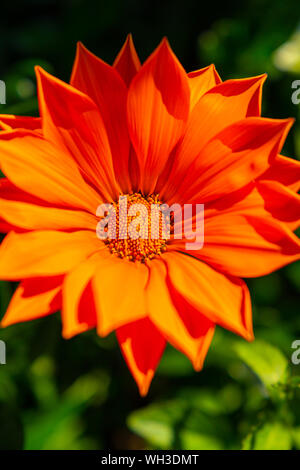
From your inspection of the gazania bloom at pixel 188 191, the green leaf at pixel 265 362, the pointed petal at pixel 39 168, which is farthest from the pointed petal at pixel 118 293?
the green leaf at pixel 265 362

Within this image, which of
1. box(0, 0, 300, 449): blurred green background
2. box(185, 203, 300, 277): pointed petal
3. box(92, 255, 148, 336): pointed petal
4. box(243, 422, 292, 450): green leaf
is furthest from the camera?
box(0, 0, 300, 449): blurred green background

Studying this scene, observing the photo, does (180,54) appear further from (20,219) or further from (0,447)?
(0,447)

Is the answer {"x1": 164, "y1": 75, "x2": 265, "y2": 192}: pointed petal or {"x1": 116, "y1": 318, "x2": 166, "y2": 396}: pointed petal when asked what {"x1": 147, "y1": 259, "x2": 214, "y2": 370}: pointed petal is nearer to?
{"x1": 116, "y1": 318, "x2": 166, "y2": 396}: pointed petal

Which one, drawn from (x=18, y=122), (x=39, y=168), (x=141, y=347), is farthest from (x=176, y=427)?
(x=18, y=122)

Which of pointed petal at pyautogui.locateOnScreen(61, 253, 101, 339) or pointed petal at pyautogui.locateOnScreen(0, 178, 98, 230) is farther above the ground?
pointed petal at pyautogui.locateOnScreen(0, 178, 98, 230)

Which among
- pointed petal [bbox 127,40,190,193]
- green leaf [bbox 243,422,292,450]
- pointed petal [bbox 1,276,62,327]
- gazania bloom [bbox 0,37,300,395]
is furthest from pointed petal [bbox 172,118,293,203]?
green leaf [bbox 243,422,292,450]

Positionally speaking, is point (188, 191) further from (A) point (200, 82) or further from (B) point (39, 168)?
(B) point (39, 168)

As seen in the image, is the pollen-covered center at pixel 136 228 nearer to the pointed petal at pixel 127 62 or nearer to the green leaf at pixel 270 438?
the pointed petal at pixel 127 62
